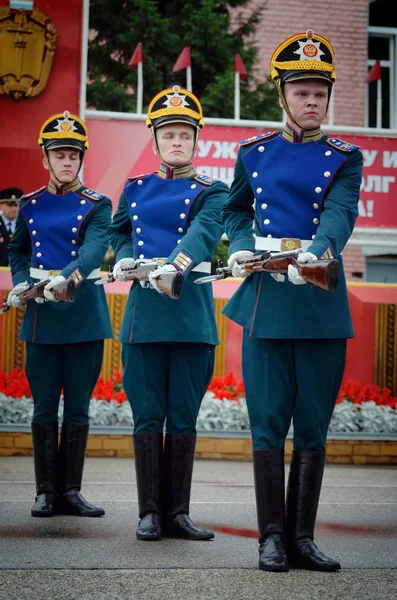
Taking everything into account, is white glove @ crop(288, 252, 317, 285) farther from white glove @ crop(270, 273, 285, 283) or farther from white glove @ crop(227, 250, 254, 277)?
white glove @ crop(227, 250, 254, 277)

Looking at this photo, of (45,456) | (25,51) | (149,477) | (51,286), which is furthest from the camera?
(25,51)

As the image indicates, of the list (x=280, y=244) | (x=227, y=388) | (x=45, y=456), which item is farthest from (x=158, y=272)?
(x=227, y=388)

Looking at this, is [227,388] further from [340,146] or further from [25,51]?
[340,146]

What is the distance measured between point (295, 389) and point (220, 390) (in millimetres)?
3888

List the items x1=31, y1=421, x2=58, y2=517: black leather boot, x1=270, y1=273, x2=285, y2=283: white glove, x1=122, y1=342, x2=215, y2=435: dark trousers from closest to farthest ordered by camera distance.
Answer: x1=270, y1=273, x2=285, y2=283: white glove < x1=122, y1=342, x2=215, y2=435: dark trousers < x1=31, y1=421, x2=58, y2=517: black leather boot

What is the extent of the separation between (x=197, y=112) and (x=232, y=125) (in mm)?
4074

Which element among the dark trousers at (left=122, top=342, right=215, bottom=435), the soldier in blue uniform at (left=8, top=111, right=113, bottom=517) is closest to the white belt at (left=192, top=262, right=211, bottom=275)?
the dark trousers at (left=122, top=342, right=215, bottom=435)

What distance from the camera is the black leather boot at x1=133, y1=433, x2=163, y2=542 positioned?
422 cm

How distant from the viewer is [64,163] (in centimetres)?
504

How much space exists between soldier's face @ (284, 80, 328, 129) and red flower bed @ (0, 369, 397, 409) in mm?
3946

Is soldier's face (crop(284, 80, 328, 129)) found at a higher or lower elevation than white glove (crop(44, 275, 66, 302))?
higher

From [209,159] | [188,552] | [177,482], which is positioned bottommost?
[188,552]

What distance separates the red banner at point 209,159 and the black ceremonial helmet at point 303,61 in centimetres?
459

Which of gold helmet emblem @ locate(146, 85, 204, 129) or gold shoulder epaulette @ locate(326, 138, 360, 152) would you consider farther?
gold helmet emblem @ locate(146, 85, 204, 129)
